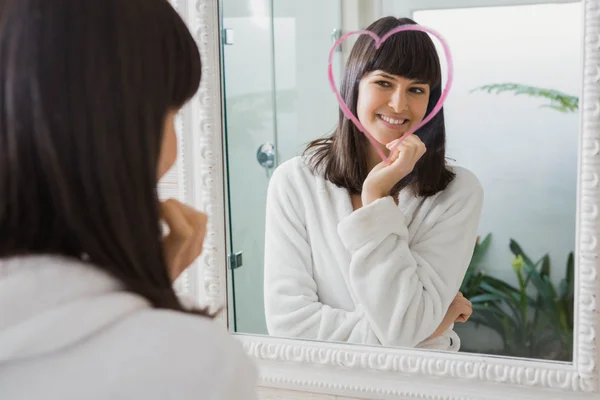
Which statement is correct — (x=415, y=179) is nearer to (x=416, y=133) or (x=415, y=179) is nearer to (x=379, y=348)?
(x=416, y=133)

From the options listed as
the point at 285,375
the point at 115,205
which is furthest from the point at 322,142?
the point at 115,205

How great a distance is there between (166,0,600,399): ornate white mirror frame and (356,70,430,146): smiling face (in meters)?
0.21

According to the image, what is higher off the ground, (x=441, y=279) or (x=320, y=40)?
(x=320, y=40)

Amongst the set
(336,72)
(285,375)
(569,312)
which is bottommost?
(285,375)

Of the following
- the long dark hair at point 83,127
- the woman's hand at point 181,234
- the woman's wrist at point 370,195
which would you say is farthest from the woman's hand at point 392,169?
the long dark hair at point 83,127

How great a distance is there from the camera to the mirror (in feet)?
2.92

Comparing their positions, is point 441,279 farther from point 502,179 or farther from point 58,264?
point 58,264

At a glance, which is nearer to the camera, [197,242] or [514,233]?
[197,242]

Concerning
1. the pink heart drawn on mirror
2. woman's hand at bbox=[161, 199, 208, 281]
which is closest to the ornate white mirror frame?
the pink heart drawn on mirror

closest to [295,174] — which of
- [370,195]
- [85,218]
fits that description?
[370,195]

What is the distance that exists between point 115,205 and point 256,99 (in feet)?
2.12

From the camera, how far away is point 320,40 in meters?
0.99

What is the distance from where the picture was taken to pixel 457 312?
3.13 ft

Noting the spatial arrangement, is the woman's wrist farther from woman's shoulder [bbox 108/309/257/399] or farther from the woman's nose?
woman's shoulder [bbox 108/309/257/399]
